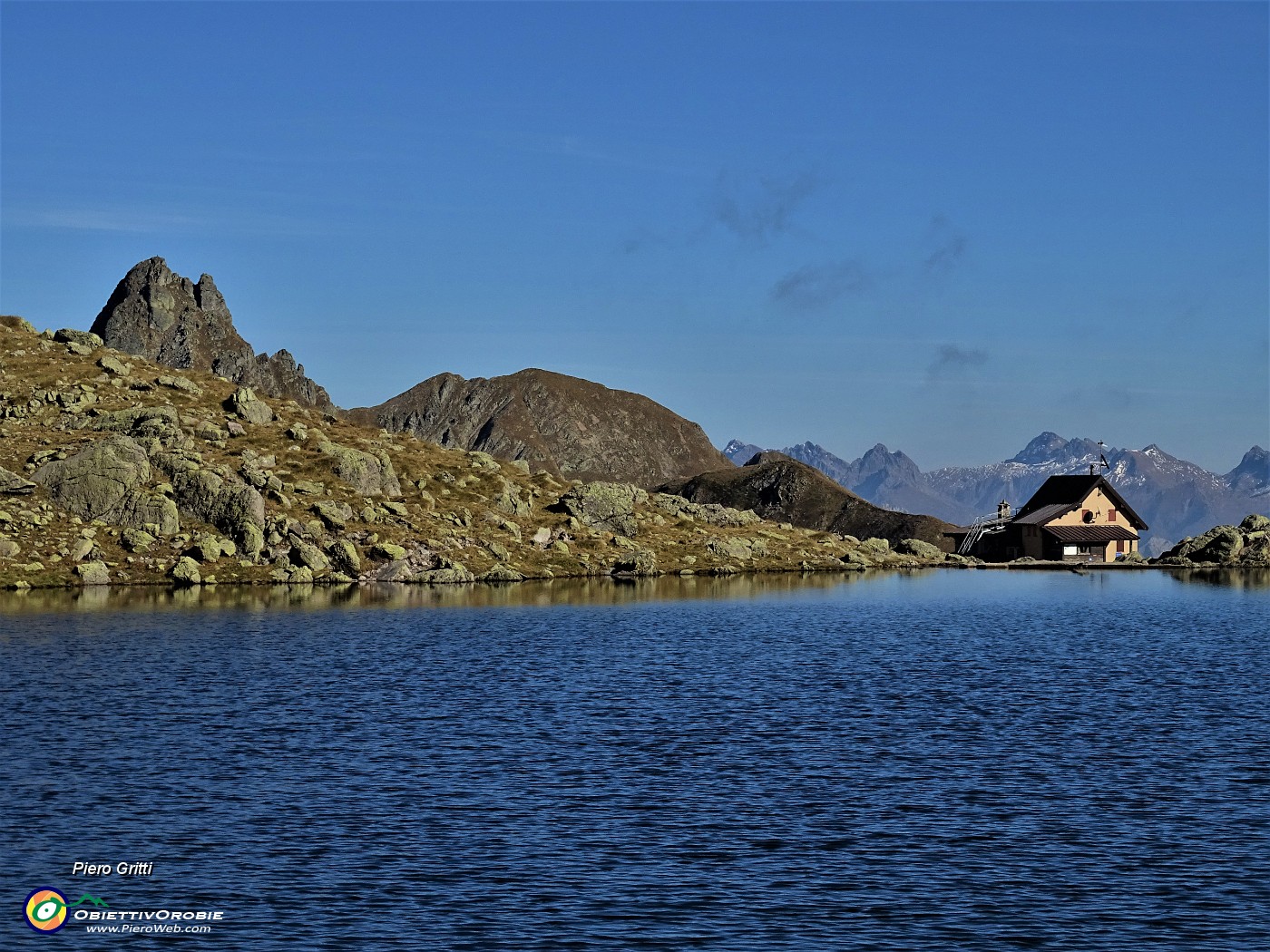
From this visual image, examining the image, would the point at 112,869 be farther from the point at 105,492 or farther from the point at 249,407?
the point at 249,407

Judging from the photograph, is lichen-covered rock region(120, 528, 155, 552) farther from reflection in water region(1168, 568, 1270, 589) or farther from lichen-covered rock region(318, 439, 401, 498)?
reflection in water region(1168, 568, 1270, 589)

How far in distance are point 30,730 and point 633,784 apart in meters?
23.3

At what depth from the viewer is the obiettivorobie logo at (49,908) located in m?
28.2

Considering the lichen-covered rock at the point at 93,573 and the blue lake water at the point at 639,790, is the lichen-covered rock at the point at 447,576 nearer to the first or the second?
the lichen-covered rock at the point at 93,573

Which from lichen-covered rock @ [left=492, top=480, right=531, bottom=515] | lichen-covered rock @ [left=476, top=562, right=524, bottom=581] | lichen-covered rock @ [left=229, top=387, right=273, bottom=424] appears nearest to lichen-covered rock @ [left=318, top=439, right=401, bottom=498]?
lichen-covered rock @ [left=229, top=387, right=273, bottom=424]

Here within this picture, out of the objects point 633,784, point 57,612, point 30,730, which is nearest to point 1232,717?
point 633,784

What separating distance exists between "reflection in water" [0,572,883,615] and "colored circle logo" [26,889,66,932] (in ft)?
225

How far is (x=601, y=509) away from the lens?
533 ft

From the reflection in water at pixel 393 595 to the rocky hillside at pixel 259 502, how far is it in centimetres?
454

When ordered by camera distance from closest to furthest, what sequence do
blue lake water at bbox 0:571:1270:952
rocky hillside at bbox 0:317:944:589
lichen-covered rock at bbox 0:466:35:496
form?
blue lake water at bbox 0:571:1270:952 < lichen-covered rock at bbox 0:466:35:496 < rocky hillside at bbox 0:317:944:589

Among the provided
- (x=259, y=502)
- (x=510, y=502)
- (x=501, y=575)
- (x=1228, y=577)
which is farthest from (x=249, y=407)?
(x=1228, y=577)

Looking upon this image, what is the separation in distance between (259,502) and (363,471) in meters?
17.4

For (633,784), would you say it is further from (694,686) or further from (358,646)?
(358,646)

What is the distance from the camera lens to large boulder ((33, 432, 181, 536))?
410 ft
